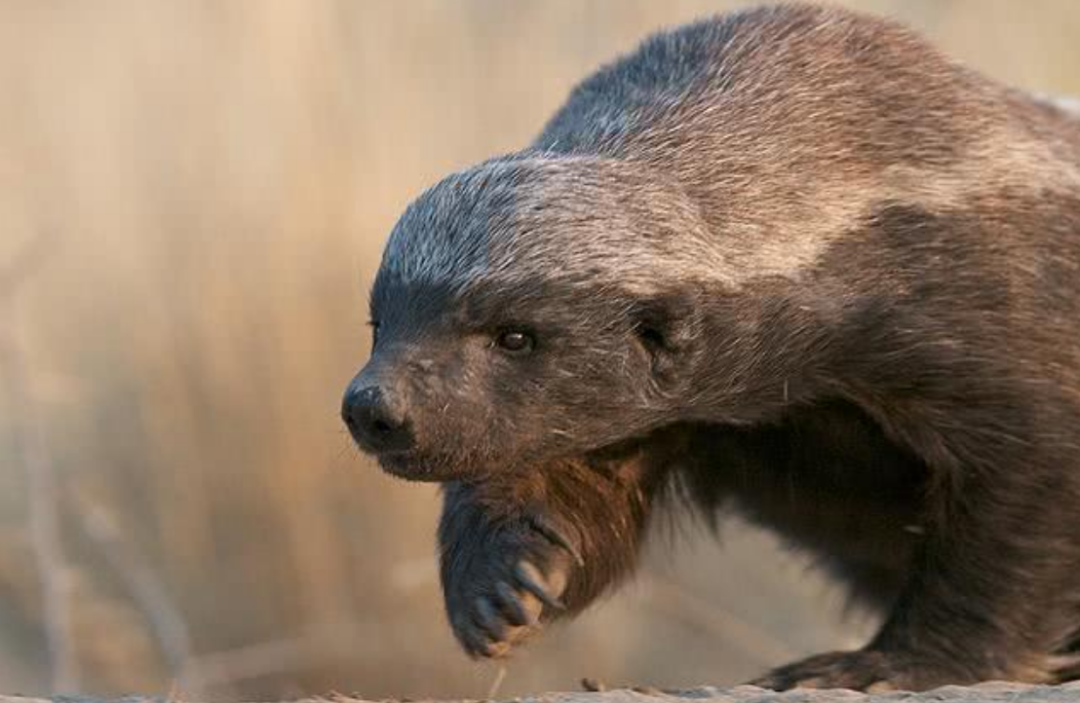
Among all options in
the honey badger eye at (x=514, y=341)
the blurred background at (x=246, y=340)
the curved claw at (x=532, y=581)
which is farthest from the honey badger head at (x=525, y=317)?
the blurred background at (x=246, y=340)

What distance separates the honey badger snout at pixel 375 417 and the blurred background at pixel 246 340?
423 centimetres

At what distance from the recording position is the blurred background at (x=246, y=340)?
8.62 meters

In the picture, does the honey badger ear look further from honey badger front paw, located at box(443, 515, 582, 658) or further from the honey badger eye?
honey badger front paw, located at box(443, 515, 582, 658)

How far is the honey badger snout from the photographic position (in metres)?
4.21

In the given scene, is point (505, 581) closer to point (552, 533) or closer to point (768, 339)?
point (552, 533)

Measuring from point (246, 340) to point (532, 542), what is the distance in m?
3.82

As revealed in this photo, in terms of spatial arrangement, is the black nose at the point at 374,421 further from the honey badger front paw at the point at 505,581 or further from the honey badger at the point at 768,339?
the honey badger front paw at the point at 505,581

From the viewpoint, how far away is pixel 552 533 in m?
5.02

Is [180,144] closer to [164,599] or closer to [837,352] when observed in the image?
[164,599]

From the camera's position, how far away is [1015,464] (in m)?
4.81

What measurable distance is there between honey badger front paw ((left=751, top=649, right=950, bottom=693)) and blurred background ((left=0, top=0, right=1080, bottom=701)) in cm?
359

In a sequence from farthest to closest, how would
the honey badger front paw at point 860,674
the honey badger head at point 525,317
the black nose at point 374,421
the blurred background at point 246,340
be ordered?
the blurred background at point 246,340
the honey badger front paw at point 860,674
the honey badger head at point 525,317
the black nose at point 374,421

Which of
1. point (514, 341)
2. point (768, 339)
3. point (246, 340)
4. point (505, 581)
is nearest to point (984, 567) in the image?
point (768, 339)

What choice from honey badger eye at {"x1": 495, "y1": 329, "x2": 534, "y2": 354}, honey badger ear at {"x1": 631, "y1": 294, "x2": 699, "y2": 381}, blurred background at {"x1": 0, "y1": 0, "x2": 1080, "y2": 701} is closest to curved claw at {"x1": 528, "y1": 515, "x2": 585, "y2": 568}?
honey badger ear at {"x1": 631, "y1": 294, "x2": 699, "y2": 381}
